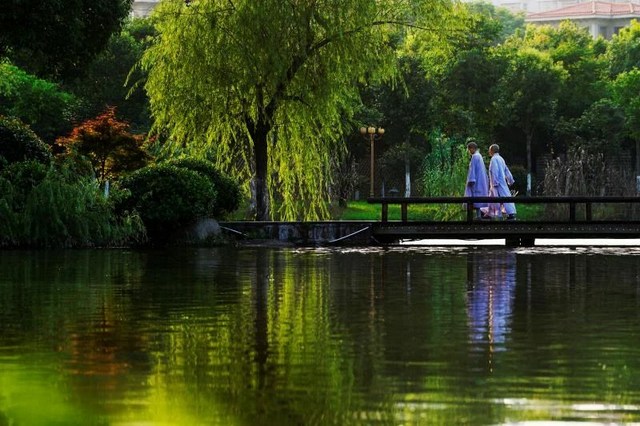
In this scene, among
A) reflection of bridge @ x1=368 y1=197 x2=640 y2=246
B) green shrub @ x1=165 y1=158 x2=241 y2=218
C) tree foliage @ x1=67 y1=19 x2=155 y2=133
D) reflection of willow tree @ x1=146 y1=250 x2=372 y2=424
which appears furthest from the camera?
tree foliage @ x1=67 y1=19 x2=155 y2=133

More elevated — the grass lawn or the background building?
the background building

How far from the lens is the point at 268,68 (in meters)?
32.2

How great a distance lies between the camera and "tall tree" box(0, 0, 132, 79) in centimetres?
3144

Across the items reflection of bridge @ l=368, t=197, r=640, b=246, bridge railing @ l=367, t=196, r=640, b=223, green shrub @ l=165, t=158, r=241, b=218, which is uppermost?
green shrub @ l=165, t=158, r=241, b=218

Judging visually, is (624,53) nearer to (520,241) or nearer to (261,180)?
(261,180)

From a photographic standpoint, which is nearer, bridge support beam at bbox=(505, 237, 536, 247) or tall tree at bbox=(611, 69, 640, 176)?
bridge support beam at bbox=(505, 237, 536, 247)

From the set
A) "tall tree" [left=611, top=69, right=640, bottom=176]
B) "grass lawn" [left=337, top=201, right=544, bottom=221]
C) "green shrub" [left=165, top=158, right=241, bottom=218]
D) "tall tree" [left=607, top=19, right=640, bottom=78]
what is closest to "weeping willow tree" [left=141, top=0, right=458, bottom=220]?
"green shrub" [left=165, top=158, right=241, bottom=218]

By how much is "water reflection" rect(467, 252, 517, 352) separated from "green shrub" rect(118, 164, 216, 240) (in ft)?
23.7

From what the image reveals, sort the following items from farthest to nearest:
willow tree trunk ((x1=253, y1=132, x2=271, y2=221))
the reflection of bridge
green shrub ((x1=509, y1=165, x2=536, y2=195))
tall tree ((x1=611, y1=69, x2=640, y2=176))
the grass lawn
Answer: tall tree ((x1=611, y1=69, x2=640, y2=176)) < green shrub ((x1=509, y1=165, x2=536, y2=195)) < the grass lawn < willow tree trunk ((x1=253, y1=132, x2=271, y2=221)) < the reflection of bridge

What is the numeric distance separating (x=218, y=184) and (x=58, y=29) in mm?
4800

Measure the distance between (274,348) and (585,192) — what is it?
44.4 m

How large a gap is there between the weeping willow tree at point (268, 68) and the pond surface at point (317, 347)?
43.0ft

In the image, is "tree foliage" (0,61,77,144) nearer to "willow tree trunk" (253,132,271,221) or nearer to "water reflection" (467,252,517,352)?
"willow tree trunk" (253,132,271,221)

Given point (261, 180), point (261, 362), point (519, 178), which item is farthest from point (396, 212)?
point (261, 362)
